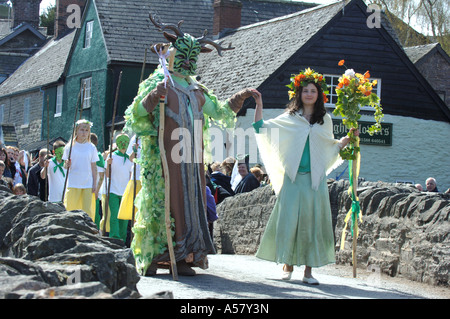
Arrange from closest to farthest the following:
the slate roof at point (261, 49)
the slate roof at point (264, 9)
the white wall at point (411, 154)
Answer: the slate roof at point (261, 49)
the white wall at point (411, 154)
the slate roof at point (264, 9)

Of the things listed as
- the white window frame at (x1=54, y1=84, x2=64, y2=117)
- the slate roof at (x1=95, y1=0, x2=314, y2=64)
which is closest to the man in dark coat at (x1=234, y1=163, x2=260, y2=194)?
the slate roof at (x1=95, y1=0, x2=314, y2=64)

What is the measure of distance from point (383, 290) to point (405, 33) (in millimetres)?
35319

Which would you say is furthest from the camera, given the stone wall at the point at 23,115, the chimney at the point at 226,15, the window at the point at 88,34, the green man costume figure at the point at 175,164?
the stone wall at the point at 23,115

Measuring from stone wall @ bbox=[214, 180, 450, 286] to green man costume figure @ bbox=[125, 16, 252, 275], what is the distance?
2175 mm

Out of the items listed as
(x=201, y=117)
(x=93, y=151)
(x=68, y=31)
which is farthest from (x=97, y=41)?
(x=201, y=117)

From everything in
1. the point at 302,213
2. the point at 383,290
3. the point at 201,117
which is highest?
the point at 201,117

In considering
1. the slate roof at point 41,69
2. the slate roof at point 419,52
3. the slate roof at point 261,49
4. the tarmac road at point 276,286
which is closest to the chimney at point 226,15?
the slate roof at point 261,49

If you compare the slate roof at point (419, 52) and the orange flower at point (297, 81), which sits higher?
the slate roof at point (419, 52)

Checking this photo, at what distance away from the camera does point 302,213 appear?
863 cm

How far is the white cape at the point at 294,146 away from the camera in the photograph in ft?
28.6

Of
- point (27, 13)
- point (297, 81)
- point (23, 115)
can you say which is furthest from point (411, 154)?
point (27, 13)

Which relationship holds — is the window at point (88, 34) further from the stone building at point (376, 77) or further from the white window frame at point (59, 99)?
the stone building at point (376, 77)

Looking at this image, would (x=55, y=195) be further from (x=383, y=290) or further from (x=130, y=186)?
(x=383, y=290)

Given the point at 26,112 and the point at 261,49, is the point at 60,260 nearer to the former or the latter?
the point at 261,49
